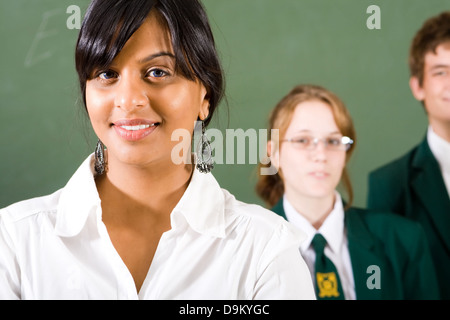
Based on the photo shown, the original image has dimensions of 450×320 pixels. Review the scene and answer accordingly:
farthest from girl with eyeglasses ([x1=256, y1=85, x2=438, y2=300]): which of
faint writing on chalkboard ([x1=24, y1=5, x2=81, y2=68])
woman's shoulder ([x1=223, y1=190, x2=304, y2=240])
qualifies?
faint writing on chalkboard ([x1=24, y1=5, x2=81, y2=68])

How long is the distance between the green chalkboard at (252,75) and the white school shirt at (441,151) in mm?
39

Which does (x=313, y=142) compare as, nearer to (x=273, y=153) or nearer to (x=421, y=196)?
(x=273, y=153)

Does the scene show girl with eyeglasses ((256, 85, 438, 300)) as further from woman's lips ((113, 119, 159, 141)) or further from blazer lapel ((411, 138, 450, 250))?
woman's lips ((113, 119, 159, 141))

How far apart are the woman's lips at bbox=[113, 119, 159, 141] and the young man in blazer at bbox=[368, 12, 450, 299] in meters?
0.80

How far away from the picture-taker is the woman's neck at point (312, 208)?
5.26ft

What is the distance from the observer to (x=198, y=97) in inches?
46.7

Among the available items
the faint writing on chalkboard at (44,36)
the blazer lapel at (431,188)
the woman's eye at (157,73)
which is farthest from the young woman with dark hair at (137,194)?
the blazer lapel at (431,188)

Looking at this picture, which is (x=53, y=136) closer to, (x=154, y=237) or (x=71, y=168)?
(x=71, y=168)

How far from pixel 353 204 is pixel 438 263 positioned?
29 cm

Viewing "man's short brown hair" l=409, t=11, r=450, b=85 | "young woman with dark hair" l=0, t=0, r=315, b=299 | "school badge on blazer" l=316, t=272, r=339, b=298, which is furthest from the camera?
"man's short brown hair" l=409, t=11, r=450, b=85

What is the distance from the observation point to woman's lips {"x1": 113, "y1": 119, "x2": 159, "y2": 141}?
1.11m

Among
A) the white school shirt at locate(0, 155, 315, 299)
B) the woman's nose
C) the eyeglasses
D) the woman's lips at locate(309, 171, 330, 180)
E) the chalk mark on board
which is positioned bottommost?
the white school shirt at locate(0, 155, 315, 299)

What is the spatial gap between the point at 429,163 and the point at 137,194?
0.91 metres
